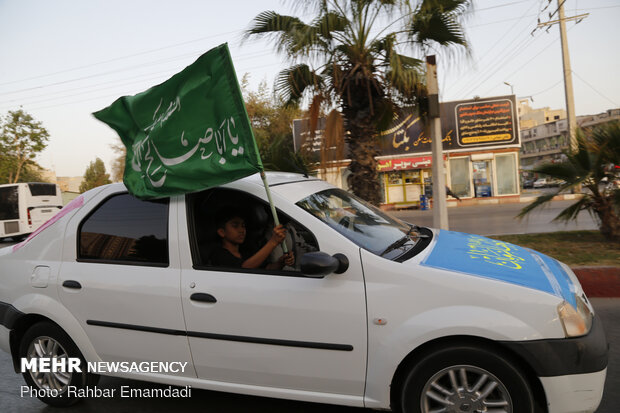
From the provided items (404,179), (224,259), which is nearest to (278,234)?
(224,259)

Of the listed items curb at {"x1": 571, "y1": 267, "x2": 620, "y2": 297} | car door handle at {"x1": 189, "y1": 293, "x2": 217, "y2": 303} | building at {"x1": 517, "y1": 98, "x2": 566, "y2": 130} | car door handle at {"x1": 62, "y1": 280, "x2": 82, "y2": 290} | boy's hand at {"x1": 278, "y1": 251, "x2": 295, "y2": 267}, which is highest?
building at {"x1": 517, "y1": 98, "x2": 566, "y2": 130}

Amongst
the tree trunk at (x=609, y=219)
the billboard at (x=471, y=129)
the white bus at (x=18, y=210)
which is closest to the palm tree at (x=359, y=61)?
the tree trunk at (x=609, y=219)

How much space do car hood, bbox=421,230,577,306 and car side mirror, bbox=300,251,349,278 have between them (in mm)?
474

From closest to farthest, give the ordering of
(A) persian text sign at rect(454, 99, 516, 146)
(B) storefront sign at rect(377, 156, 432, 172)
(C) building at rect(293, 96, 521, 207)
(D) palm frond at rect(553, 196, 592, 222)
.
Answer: (D) palm frond at rect(553, 196, 592, 222)
(A) persian text sign at rect(454, 99, 516, 146)
(C) building at rect(293, 96, 521, 207)
(B) storefront sign at rect(377, 156, 432, 172)

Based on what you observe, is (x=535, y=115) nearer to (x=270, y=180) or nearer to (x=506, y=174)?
(x=506, y=174)

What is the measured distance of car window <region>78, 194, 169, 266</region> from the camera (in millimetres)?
3125

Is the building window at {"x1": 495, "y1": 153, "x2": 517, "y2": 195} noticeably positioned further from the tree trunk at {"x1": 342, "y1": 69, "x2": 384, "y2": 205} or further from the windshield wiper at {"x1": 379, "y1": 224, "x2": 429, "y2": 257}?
the windshield wiper at {"x1": 379, "y1": 224, "x2": 429, "y2": 257}

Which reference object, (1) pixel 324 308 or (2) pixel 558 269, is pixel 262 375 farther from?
(2) pixel 558 269

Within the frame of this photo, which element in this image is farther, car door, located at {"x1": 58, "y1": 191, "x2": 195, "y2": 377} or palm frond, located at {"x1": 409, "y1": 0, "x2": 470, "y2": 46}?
palm frond, located at {"x1": 409, "y1": 0, "x2": 470, "y2": 46}

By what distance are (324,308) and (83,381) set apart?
6.41 feet

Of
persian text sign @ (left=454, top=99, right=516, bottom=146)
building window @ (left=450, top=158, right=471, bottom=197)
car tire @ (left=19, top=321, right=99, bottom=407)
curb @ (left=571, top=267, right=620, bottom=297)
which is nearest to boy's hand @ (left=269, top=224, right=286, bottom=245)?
car tire @ (left=19, top=321, right=99, bottom=407)

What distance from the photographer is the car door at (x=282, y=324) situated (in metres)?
2.59

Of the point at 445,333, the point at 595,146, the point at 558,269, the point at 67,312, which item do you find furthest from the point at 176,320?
the point at 595,146

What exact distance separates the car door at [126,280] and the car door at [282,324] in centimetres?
15
